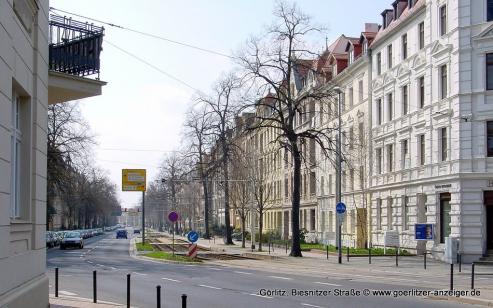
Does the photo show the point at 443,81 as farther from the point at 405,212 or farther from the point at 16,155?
the point at 16,155

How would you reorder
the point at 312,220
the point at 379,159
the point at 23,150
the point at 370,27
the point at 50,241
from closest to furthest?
1. the point at 23,150
2. the point at 379,159
3. the point at 370,27
4. the point at 50,241
5. the point at 312,220

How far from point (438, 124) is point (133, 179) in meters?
35.8

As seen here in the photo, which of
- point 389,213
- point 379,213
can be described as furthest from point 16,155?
point 379,213

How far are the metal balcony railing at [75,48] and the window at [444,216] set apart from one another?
25769 millimetres

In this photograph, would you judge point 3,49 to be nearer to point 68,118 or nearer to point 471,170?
point 471,170

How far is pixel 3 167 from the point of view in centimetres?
914

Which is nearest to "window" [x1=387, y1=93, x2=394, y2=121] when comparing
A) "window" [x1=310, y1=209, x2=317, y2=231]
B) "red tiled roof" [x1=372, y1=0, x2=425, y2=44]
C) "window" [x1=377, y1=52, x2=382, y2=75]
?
"window" [x1=377, y1=52, x2=382, y2=75]

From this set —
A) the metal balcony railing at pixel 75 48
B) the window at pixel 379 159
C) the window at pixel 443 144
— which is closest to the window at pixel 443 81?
the window at pixel 443 144

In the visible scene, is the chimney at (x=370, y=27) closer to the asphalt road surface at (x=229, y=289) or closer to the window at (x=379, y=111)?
the window at (x=379, y=111)

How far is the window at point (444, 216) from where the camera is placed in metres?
37.2

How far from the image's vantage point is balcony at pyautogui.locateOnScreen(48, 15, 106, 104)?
15.9 metres

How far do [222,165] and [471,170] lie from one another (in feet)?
100

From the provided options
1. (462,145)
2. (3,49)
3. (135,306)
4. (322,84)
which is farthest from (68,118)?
(3,49)

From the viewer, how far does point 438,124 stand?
37.8 metres
